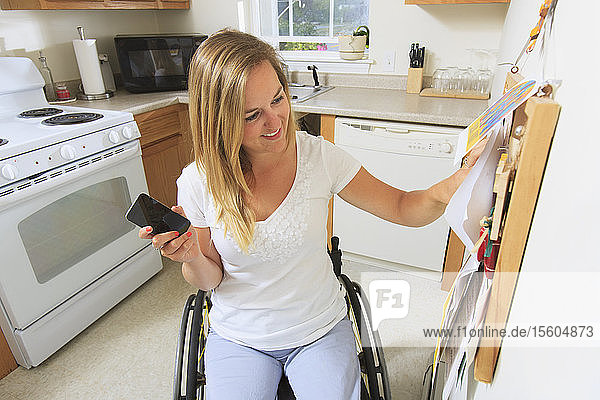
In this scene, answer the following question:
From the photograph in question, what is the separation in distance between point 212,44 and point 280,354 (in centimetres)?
77

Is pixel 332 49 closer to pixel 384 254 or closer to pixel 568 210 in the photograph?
pixel 384 254

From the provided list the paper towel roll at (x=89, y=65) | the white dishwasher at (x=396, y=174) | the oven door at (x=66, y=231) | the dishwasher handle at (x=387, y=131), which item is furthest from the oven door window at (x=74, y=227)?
the dishwasher handle at (x=387, y=131)

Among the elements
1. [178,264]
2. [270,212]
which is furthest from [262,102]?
[178,264]

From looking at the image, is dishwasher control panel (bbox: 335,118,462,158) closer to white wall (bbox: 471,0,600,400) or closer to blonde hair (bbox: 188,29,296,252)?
blonde hair (bbox: 188,29,296,252)

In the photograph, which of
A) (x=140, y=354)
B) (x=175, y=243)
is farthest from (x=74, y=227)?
(x=175, y=243)

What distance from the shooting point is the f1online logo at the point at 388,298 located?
1.94 metres

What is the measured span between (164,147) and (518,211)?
2.18 metres

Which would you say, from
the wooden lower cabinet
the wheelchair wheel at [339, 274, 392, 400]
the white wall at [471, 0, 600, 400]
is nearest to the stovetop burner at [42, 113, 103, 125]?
the wooden lower cabinet

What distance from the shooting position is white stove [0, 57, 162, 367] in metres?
1.52

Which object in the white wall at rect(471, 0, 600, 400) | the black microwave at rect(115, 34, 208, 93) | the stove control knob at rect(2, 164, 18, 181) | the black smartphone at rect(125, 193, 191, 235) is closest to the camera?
the white wall at rect(471, 0, 600, 400)

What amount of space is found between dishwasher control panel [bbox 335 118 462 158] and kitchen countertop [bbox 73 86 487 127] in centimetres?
3

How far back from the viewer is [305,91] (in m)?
2.45

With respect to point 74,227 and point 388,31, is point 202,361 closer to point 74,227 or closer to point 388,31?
point 74,227

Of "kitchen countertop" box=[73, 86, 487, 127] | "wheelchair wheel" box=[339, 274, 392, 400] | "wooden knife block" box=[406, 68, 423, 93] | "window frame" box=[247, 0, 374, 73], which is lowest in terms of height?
"wheelchair wheel" box=[339, 274, 392, 400]
